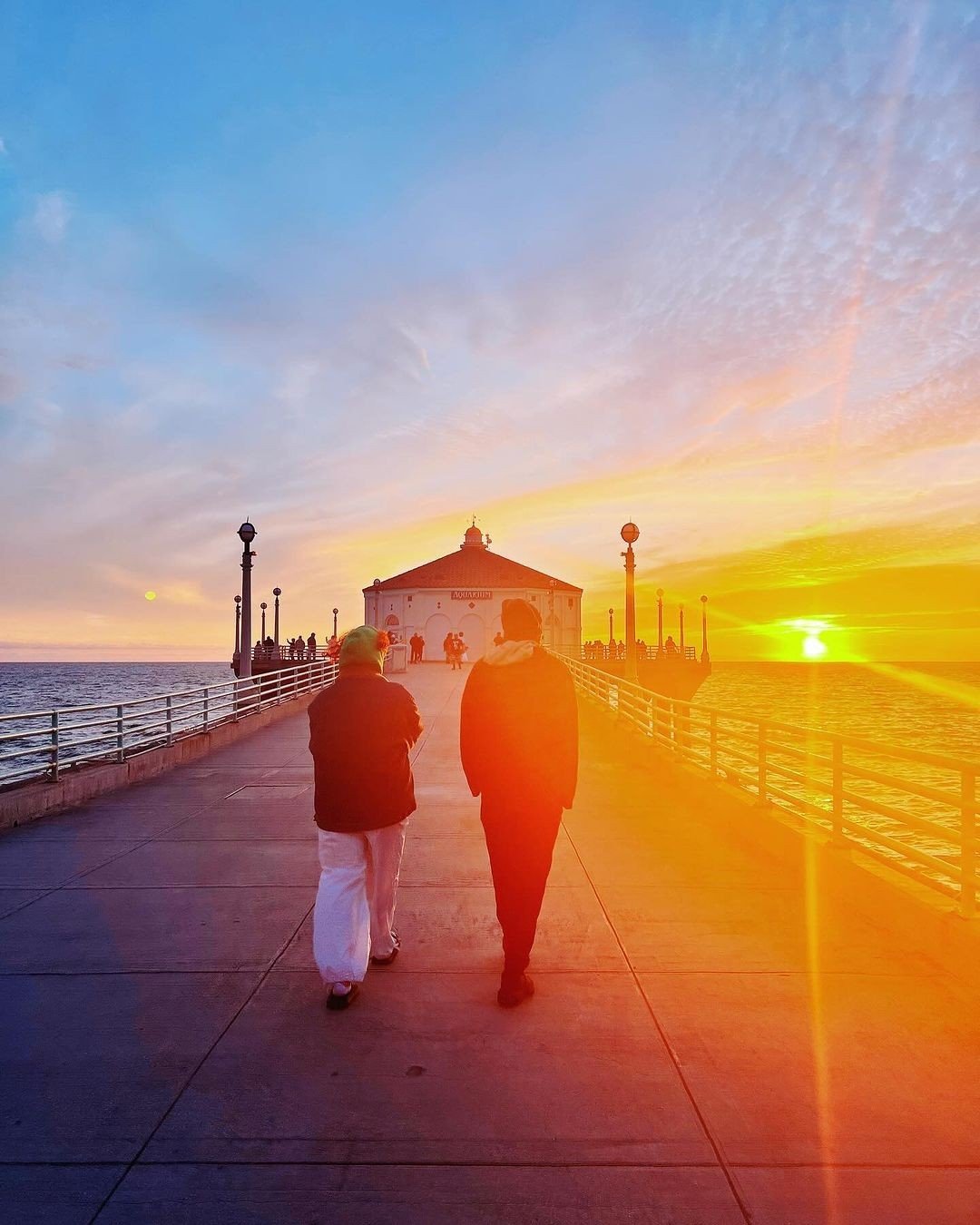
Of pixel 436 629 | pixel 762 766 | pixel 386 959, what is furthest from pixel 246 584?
pixel 436 629

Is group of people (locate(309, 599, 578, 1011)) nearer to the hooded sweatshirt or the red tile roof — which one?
the hooded sweatshirt

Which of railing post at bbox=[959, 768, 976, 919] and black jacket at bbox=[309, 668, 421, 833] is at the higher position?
black jacket at bbox=[309, 668, 421, 833]

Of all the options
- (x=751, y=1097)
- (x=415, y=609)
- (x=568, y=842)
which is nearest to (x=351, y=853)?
(x=751, y=1097)

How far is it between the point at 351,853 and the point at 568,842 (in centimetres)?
447

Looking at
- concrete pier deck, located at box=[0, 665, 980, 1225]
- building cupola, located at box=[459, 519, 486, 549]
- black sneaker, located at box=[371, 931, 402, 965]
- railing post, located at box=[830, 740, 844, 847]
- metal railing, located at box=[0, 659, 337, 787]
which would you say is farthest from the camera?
building cupola, located at box=[459, 519, 486, 549]

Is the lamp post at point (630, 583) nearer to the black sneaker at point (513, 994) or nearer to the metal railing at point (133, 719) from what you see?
the metal railing at point (133, 719)

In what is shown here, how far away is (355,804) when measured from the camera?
4.64 m

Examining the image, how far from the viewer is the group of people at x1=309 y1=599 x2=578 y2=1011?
464 centimetres

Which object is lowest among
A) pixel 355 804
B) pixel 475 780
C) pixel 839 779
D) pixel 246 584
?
pixel 839 779

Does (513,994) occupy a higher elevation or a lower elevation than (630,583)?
lower

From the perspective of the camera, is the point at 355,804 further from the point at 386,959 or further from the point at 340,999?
the point at 386,959

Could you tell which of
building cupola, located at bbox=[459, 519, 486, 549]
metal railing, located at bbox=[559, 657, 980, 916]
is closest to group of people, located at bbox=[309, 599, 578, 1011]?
metal railing, located at bbox=[559, 657, 980, 916]

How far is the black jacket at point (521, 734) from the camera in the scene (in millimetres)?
4730

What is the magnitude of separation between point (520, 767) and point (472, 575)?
67.3 metres
